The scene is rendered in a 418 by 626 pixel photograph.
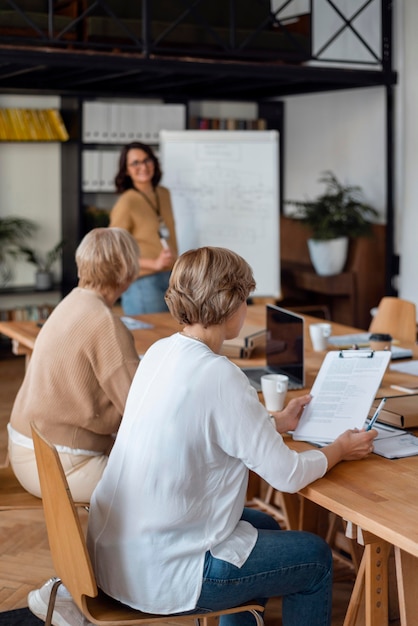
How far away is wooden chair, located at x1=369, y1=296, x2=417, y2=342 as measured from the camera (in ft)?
15.3

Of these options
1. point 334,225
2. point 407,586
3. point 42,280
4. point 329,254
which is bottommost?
point 407,586

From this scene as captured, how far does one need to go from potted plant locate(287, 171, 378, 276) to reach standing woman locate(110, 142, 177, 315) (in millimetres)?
2149

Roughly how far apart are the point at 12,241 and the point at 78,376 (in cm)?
539

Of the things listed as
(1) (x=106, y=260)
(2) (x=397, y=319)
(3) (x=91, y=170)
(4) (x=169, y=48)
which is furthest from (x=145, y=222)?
(1) (x=106, y=260)

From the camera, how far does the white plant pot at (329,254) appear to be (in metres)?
7.72

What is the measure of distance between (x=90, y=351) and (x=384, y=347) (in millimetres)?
1423

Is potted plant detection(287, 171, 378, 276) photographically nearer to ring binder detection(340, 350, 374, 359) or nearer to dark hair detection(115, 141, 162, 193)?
dark hair detection(115, 141, 162, 193)

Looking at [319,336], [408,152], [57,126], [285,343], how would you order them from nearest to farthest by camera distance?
1. [285,343]
2. [319,336]
3. [408,152]
4. [57,126]

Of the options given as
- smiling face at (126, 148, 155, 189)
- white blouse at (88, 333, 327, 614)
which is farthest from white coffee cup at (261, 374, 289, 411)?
smiling face at (126, 148, 155, 189)

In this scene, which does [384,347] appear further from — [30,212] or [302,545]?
[30,212]

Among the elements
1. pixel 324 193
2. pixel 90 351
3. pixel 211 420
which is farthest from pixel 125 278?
pixel 324 193

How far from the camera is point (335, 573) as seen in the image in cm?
363

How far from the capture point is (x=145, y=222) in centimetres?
581

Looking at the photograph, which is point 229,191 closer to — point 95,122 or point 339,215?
point 339,215
